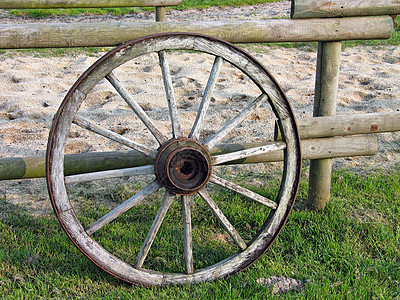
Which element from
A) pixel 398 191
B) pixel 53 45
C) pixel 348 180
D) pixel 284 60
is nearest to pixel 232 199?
pixel 348 180

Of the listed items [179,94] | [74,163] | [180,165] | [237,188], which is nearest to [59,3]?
[179,94]

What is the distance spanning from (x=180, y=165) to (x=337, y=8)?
4.51 ft

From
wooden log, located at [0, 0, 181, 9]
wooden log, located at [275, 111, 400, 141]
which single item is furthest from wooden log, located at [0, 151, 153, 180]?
wooden log, located at [0, 0, 181, 9]

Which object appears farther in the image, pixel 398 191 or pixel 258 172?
pixel 258 172

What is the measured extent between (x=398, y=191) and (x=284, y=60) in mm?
3411

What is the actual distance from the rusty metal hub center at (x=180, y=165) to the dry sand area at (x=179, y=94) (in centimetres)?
143

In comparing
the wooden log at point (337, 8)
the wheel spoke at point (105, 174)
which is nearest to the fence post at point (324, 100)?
the wooden log at point (337, 8)

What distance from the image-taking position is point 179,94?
195 inches

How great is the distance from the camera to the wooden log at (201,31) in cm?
248

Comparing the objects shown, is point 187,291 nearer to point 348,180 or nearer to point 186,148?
point 186,148

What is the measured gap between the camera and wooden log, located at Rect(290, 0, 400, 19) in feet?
8.82

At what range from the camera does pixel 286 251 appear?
2682 mm

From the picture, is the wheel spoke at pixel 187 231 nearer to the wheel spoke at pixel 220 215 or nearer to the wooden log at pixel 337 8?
the wheel spoke at pixel 220 215

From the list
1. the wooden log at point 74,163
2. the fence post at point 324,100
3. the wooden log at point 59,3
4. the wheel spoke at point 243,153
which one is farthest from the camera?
the wooden log at point 59,3
